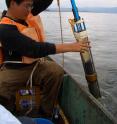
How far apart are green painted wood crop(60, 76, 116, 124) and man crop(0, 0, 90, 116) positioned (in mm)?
245

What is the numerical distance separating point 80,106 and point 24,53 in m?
0.93

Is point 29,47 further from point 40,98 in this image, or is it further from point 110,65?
point 110,65

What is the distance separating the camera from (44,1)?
4809 millimetres

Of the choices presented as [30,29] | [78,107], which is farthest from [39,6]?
[78,107]

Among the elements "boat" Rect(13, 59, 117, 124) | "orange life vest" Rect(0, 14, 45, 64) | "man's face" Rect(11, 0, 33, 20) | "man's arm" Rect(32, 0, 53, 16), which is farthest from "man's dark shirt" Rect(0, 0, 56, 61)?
"man's arm" Rect(32, 0, 53, 16)

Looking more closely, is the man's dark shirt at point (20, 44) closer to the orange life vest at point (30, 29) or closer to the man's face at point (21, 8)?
the orange life vest at point (30, 29)

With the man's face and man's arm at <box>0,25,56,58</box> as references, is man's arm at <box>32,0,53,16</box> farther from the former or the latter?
man's arm at <box>0,25,56,58</box>

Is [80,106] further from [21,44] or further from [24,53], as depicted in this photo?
[21,44]

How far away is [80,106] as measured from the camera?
13.2ft

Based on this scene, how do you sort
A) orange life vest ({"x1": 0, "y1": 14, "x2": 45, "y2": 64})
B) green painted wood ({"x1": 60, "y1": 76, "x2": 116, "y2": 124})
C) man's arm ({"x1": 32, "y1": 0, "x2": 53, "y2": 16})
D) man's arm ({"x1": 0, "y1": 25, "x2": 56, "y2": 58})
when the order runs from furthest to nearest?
man's arm ({"x1": 32, "y1": 0, "x2": 53, "y2": 16}) → orange life vest ({"x1": 0, "y1": 14, "x2": 45, "y2": 64}) → man's arm ({"x1": 0, "y1": 25, "x2": 56, "y2": 58}) → green painted wood ({"x1": 60, "y1": 76, "x2": 116, "y2": 124})

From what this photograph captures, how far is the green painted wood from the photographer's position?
3369mm

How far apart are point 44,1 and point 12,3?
0.82 meters

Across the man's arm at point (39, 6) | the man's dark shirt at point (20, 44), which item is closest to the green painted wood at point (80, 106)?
the man's dark shirt at point (20, 44)

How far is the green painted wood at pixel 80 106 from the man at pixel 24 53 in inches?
9.6
